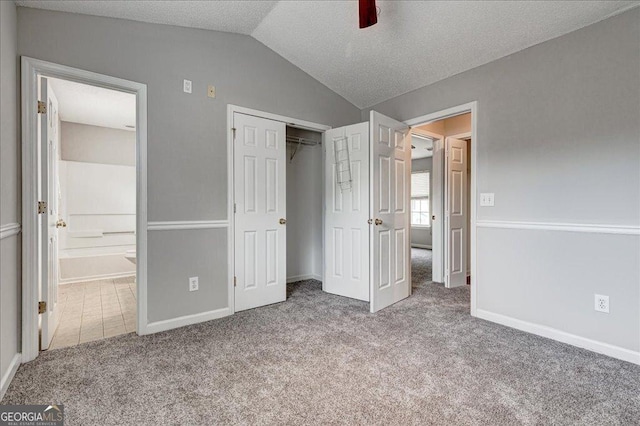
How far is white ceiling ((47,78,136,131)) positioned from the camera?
349cm

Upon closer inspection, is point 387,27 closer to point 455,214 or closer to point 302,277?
point 455,214

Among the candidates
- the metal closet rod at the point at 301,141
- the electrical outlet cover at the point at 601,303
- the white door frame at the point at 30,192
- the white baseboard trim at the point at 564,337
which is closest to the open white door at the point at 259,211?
the metal closet rod at the point at 301,141

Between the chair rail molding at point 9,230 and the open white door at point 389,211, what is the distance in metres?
2.59

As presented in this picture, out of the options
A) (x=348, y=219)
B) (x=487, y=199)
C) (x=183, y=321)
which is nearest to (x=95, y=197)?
(x=183, y=321)

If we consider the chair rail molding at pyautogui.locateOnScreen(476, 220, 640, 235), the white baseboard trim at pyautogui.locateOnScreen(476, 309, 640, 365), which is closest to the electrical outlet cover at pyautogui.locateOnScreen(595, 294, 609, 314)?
the white baseboard trim at pyautogui.locateOnScreen(476, 309, 640, 365)

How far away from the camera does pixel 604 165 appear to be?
2205 mm

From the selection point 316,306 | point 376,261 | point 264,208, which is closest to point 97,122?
point 264,208

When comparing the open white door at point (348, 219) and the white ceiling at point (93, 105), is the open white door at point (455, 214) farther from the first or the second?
the white ceiling at point (93, 105)

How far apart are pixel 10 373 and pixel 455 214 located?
173 inches

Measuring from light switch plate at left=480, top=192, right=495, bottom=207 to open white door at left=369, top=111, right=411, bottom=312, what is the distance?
82cm

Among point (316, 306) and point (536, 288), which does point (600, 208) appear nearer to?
point (536, 288)

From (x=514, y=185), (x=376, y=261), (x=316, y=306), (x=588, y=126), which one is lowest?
(x=316, y=306)

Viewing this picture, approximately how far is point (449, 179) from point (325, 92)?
195 cm

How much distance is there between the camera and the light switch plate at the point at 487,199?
9.28 feet
